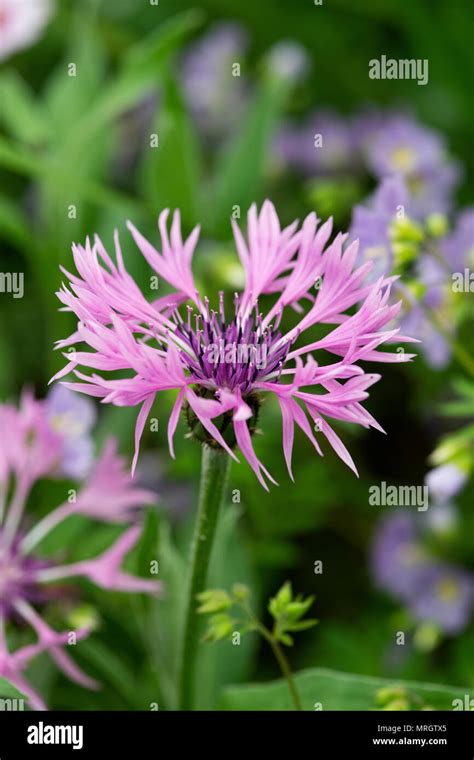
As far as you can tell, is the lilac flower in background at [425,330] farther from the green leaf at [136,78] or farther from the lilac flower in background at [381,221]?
the green leaf at [136,78]

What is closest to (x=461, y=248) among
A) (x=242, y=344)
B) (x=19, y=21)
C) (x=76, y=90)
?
(x=242, y=344)

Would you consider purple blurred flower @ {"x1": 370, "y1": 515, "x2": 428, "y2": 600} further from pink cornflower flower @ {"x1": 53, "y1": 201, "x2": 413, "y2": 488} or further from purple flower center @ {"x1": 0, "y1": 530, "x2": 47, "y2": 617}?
pink cornflower flower @ {"x1": 53, "y1": 201, "x2": 413, "y2": 488}

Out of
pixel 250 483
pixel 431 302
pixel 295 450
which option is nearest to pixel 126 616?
pixel 250 483

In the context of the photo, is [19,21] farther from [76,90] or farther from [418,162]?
[418,162]

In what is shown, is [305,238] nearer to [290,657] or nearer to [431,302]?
[431,302]

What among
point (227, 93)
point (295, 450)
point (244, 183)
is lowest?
point (295, 450)

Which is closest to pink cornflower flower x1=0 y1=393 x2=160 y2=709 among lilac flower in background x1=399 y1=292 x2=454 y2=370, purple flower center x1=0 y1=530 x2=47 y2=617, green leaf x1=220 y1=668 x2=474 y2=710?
purple flower center x1=0 y1=530 x2=47 y2=617
